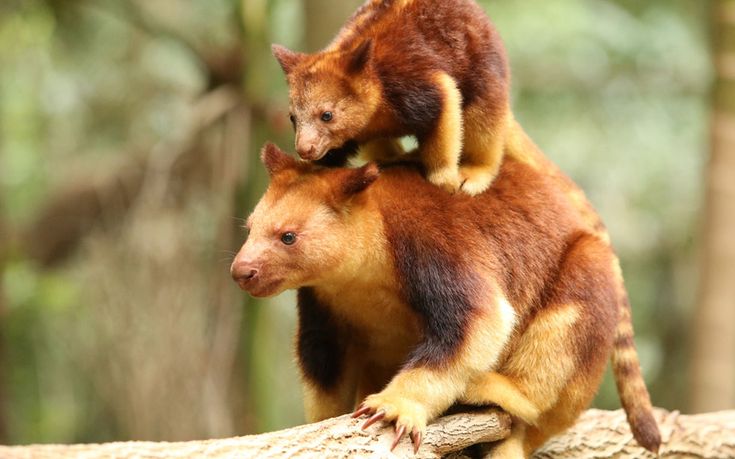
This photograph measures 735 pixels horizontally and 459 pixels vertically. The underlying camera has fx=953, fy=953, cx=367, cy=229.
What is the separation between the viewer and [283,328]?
8.89 metres

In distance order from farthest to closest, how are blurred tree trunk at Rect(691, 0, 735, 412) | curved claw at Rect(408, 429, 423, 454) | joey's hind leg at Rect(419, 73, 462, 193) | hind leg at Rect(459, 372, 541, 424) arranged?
blurred tree trunk at Rect(691, 0, 735, 412) < hind leg at Rect(459, 372, 541, 424) < joey's hind leg at Rect(419, 73, 462, 193) < curved claw at Rect(408, 429, 423, 454)

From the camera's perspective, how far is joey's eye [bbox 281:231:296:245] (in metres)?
3.60

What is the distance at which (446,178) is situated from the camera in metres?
3.90

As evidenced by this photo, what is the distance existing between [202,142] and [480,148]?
4.62 metres

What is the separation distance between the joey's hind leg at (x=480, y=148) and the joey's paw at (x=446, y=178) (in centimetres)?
7

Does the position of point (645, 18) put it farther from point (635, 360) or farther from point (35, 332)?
point (35, 332)

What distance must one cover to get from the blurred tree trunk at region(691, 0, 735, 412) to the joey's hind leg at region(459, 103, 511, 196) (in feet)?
13.3

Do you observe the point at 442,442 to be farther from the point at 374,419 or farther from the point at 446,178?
the point at 446,178

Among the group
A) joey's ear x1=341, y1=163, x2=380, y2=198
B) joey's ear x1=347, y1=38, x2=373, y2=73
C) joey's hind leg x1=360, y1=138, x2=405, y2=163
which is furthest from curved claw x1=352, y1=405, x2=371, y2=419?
joey's ear x1=347, y1=38, x2=373, y2=73

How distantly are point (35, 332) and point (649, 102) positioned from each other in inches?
265

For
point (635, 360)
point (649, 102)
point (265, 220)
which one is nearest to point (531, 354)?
point (635, 360)

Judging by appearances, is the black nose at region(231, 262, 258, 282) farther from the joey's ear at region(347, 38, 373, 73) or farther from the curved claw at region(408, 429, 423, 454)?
the joey's ear at region(347, 38, 373, 73)

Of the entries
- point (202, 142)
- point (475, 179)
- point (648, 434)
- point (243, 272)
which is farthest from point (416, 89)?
point (202, 142)

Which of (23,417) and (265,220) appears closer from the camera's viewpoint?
(265,220)
